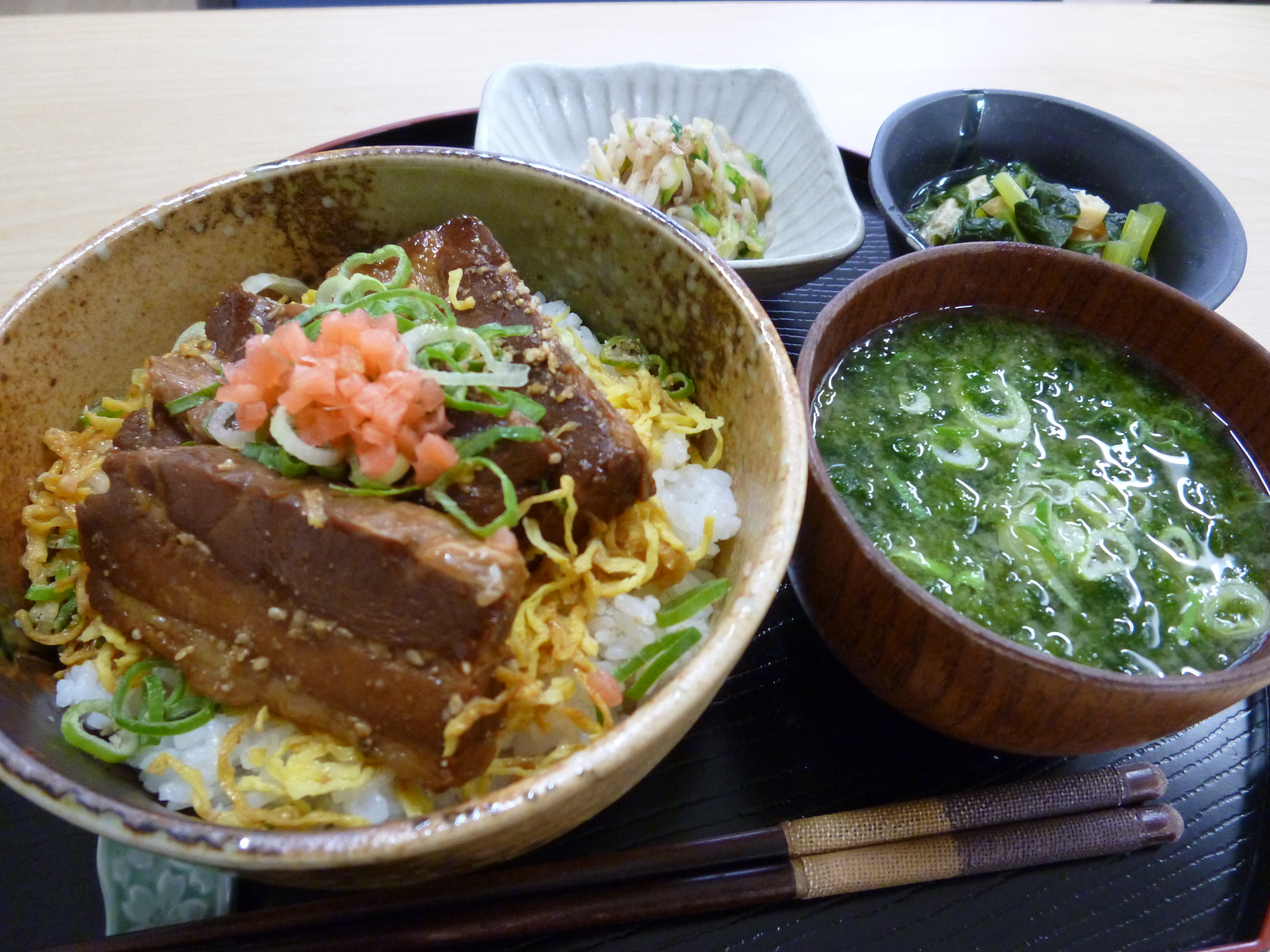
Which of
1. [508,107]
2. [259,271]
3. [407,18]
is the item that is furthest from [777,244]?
[407,18]

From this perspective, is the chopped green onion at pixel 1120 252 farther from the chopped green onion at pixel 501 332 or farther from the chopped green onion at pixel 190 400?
the chopped green onion at pixel 190 400

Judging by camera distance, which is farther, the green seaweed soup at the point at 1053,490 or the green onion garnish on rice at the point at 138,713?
the green seaweed soup at the point at 1053,490

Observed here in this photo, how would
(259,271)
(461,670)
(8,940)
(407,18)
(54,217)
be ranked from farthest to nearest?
(407,18)
(54,217)
(259,271)
(8,940)
(461,670)

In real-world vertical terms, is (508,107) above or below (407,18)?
below

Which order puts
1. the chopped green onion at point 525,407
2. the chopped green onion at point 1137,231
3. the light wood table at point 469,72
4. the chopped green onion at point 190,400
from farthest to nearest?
the light wood table at point 469,72, the chopped green onion at point 1137,231, the chopped green onion at point 190,400, the chopped green onion at point 525,407

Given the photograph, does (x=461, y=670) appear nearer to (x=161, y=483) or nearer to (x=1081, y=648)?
(x=161, y=483)

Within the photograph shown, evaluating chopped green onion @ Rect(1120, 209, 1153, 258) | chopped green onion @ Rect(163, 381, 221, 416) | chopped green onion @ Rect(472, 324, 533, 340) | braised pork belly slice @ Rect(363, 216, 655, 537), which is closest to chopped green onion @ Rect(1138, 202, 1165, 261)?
chopped green onion @ Rect(1120, 209, 1153, 258)

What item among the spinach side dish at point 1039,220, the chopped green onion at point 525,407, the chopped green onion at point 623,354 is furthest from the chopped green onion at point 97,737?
the spinach side dish at point 1039,220
